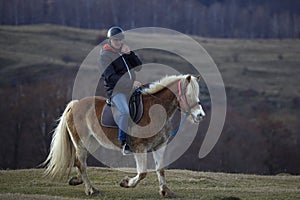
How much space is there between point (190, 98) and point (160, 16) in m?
112

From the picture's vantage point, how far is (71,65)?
3081 inches

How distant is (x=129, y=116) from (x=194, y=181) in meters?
4.51

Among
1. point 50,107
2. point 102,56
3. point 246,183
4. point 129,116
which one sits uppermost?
point 102,56

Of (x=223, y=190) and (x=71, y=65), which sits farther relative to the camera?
(x=71, y=65)

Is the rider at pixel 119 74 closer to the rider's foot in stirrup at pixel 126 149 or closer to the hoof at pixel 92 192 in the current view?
the rider's foot in stirrup at pixel 126 149

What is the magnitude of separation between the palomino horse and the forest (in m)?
96.8

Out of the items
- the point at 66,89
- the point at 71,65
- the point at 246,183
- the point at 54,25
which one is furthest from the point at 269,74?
the point at 246,183

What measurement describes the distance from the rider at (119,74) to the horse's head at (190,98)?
1144 mm

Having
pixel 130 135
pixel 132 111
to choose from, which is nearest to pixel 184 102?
pixel 132 111

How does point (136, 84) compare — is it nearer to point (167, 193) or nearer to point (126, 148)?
point (126, 148)

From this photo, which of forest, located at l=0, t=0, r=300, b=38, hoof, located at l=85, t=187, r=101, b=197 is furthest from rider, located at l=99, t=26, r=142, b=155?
forest, located at l=0, t=0, r=300, b=38

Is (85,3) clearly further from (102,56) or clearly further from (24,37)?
(102,56)

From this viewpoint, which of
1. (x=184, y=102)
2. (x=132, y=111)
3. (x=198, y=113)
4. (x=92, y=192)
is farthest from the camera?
(x=92, y=192)

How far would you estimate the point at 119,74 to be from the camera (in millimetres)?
12594
